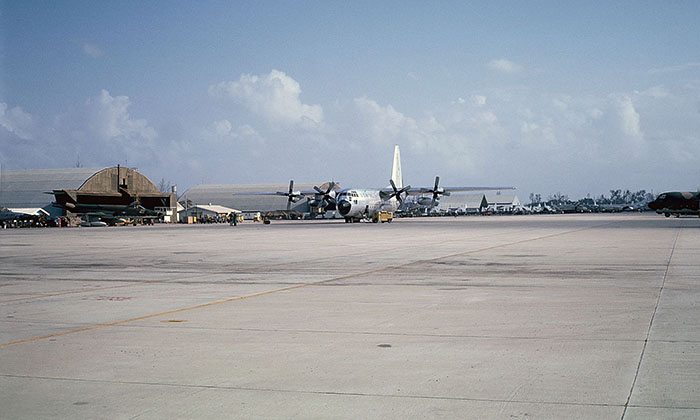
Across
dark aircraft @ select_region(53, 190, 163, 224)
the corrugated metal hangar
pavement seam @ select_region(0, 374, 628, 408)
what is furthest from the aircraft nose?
pavement seam @ select_region(0, 374, 628, 408)

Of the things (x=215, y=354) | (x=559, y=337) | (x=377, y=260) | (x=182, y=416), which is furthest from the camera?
(x=377, y=260)

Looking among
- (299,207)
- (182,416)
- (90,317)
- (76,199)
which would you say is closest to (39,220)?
(76,199)

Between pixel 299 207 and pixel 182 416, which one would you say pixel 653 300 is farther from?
pixel 299 207

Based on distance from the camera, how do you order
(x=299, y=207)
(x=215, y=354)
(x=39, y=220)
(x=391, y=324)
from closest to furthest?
1. (x=215, y=354)
2. (x=391, y=324)
3. (x=39, y=220)
4. (x=299, y=207)

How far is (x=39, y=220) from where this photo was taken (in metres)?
92.8

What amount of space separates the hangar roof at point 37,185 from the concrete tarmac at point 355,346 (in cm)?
9768

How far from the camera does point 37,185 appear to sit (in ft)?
368

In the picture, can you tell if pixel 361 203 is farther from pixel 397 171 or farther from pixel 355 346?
pixel 355 346

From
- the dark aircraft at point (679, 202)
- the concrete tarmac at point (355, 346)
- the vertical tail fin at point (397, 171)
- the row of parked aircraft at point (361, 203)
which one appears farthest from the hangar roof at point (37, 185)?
the concrete tarmac at point (355, 346)

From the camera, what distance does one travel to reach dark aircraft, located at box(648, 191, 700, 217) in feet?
240

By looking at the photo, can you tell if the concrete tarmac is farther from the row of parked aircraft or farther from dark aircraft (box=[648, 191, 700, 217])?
dark aircraft (box=[648, 191, 700, 217])

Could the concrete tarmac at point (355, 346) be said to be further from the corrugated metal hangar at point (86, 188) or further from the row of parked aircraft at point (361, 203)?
the corrugated metal hangar at point (86, 188)

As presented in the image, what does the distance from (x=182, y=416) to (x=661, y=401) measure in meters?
3.97

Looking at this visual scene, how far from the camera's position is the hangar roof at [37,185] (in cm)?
10775
